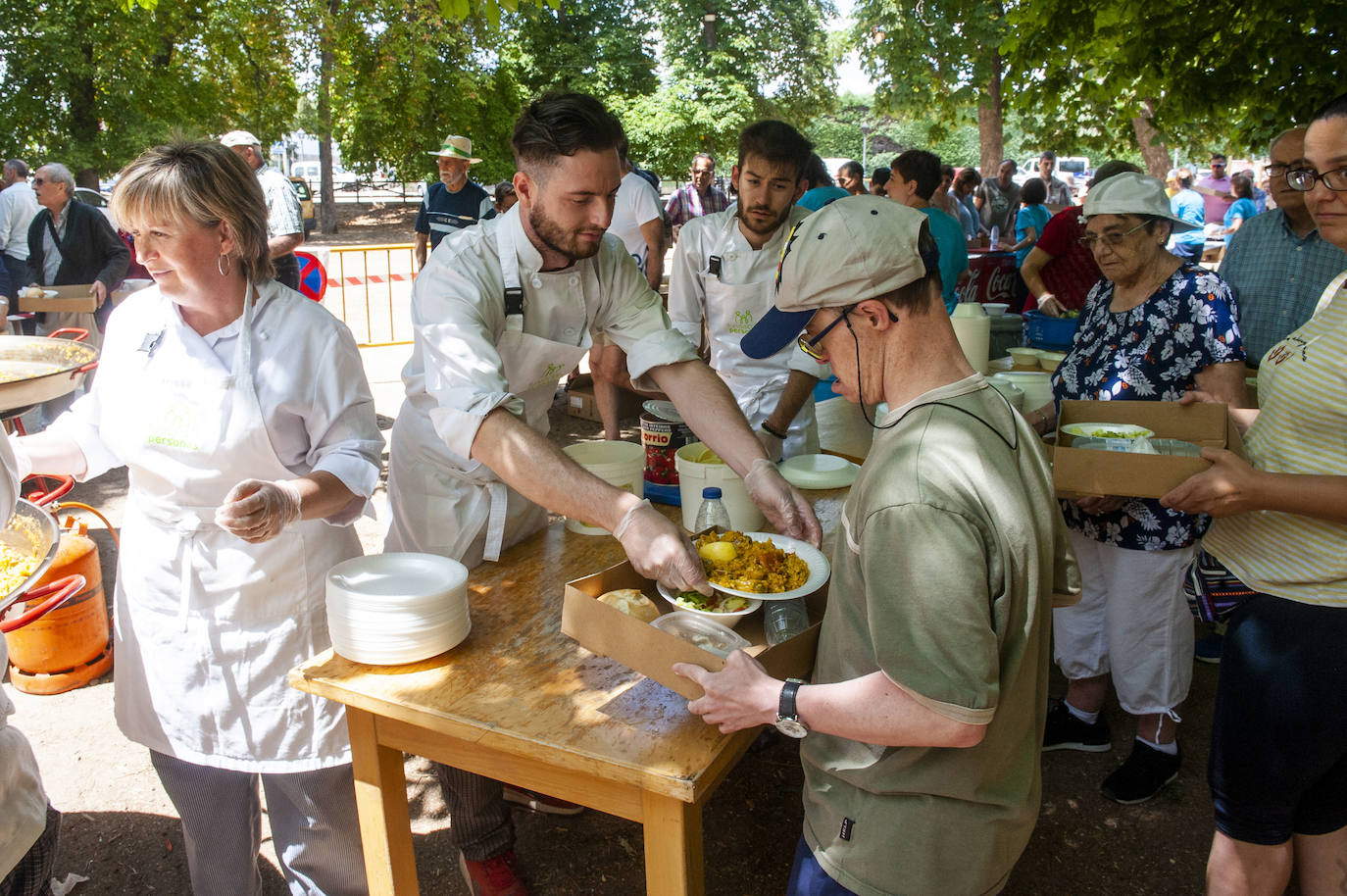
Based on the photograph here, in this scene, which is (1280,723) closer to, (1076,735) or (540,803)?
(1076,735)

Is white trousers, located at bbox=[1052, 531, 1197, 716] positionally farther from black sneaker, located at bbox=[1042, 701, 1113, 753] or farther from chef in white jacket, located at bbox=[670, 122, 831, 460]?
chef in white jacket, located at bbox=[670, 122, 831, 460]

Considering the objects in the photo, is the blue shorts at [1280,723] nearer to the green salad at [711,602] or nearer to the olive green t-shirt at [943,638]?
the olive green t-shirt at [943,638]

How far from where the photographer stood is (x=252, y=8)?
1881 centimetres

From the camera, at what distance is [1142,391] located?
304 cm

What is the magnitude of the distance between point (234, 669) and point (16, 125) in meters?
21.7

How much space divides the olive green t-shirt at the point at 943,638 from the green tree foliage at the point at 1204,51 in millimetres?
4492

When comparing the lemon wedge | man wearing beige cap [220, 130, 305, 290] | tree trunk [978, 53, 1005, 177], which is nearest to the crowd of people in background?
the lemon wedge

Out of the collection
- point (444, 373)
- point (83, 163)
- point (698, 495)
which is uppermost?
point (83, 163)

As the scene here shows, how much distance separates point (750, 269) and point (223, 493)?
8.13 ft

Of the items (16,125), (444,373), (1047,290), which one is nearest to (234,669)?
(444,373)

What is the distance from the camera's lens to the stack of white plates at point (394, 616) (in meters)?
1.92

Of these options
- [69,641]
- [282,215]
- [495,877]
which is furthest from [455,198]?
[495,877]

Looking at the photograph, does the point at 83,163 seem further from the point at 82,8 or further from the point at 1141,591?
the point at 1141,591

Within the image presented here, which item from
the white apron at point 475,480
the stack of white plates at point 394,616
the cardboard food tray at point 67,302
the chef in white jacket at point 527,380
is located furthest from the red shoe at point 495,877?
the cardboard food tray at point 67,302
